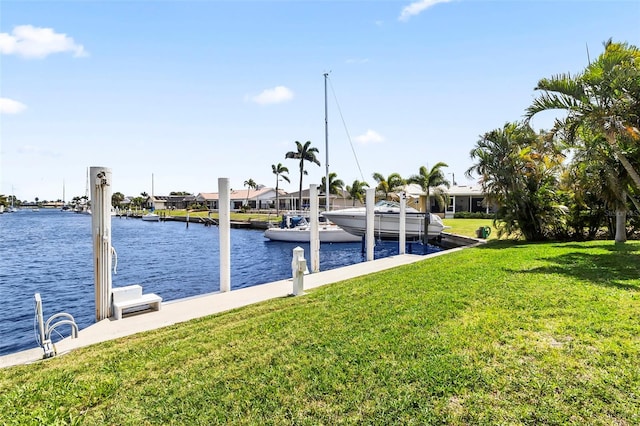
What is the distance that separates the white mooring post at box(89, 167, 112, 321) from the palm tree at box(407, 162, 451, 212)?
103 ft

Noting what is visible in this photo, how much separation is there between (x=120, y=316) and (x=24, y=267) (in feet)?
51.7

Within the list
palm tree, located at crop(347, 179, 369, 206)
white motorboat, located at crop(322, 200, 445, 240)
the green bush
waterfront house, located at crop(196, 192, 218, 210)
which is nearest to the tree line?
white motorboat, located at crop(322, 200, 445, 240)

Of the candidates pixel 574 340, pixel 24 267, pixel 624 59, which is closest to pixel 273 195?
pixel 24 267

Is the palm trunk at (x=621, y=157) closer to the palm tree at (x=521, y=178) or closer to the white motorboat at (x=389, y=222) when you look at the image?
the palm tree at (x=521, y=178)

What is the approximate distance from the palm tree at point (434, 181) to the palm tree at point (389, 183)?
4.33 m

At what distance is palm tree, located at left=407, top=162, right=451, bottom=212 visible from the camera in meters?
34.8

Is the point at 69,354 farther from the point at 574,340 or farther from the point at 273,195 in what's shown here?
the point at 273,195

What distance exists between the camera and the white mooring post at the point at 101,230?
6.10 m

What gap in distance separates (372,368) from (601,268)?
700cm

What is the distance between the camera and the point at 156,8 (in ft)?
33.4

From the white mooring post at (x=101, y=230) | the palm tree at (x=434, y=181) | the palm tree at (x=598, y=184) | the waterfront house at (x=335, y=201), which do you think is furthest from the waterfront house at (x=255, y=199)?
the white mooring post at (x=101, y=230)

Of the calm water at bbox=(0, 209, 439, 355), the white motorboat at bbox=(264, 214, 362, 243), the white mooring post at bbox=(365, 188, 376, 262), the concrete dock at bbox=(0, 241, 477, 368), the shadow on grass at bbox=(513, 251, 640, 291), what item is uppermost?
the white mooring post at bbox=(365, 188, 376, 262)

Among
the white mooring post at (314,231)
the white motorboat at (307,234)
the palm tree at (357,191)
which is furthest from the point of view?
the palm tree at (357,191)

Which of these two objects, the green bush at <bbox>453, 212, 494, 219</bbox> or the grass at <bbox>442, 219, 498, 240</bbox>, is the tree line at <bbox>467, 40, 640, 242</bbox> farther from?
the green bush at <bbox>453, 212, 494, 219</bbox>
